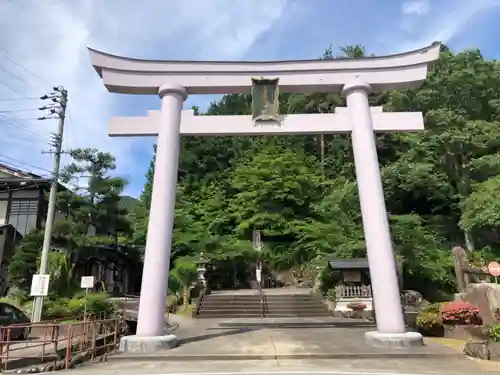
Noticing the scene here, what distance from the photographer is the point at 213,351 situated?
9102 millimetres

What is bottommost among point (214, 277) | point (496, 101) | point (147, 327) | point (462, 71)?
point (147, 327)

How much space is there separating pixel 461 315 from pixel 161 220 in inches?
364

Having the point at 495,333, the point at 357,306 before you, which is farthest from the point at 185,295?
the point at 495,333

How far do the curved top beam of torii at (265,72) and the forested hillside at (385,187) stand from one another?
10.9m

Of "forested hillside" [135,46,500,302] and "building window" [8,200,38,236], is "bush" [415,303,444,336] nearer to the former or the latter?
"forested hillside" [135,46,500,302]

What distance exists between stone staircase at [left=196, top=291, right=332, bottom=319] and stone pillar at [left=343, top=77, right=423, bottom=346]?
8.99 m

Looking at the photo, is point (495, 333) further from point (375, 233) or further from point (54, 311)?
point (54, 311)

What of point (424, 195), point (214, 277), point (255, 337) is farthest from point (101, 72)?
point (424, 195)

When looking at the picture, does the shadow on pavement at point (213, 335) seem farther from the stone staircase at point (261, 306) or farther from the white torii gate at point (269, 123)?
the stone staircase at point (261, 306)

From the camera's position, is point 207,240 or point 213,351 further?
point 207,240

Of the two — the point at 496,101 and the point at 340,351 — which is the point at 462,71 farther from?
the point at 340,351

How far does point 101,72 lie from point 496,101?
84.4 feet

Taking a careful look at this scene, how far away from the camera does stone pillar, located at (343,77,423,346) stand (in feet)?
30.9

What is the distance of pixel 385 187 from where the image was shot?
27859mm
